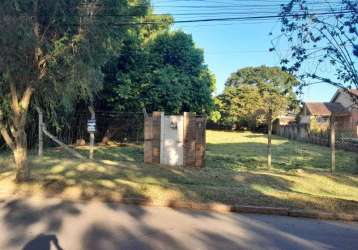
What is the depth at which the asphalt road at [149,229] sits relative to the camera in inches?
217

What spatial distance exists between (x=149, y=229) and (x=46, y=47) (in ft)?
16.7

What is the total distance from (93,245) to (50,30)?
5830 mm

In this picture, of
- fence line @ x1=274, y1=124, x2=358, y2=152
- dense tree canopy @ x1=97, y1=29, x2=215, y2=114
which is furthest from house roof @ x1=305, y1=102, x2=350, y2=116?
dense tree canopy @ x1=97, y1=29, x2=215, y2=114

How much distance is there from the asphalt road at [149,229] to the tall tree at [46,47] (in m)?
2.89

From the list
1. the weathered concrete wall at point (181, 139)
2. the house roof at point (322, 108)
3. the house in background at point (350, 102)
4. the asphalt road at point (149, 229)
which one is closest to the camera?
the asphalt road at point (149, 229)

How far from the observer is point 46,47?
9078 millimetres

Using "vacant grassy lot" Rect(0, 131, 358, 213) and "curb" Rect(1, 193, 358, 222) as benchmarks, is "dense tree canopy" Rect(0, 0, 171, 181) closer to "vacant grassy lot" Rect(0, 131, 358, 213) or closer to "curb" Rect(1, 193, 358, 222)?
"vacant grassy lot" Rect(0, 131, 358, 213)

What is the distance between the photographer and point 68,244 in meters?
5.32

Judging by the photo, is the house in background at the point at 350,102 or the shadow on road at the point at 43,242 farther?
the house in background at the point at 350,102

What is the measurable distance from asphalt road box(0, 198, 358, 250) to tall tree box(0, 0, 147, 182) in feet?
9.48

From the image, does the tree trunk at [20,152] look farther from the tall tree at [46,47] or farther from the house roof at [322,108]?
the house roof at [322,108]

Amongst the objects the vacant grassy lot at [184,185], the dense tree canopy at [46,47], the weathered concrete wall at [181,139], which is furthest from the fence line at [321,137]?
the dense tree canopy at [46,47]

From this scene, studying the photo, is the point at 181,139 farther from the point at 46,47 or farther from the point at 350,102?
the point at 350,102

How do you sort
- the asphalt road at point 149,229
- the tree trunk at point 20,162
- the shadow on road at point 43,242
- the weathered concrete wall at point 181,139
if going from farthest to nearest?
the weathered concrete wall at point 181,139
the tree trunk at point 20,162
the asphalt road at point 149,229
the shadow on road at point 43,242
